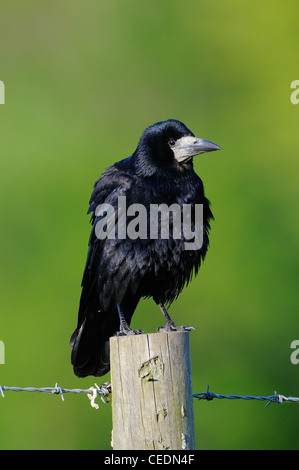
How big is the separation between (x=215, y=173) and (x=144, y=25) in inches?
180

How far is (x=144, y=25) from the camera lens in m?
16.0

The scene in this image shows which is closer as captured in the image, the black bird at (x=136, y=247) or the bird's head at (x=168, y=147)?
the black bird at (x=136, y=247)

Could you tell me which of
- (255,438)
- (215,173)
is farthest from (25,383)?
(215,173)

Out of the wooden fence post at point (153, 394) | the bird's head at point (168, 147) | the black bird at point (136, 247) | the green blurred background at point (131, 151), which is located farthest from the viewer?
the green blurred background at point (131, 151)

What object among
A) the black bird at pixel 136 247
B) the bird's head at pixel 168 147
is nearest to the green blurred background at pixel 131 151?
the black bird at pixel 136 247

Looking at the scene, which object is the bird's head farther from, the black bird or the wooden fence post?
the wooden fence post

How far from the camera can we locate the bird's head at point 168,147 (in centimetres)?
594

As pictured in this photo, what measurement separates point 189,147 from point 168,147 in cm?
16

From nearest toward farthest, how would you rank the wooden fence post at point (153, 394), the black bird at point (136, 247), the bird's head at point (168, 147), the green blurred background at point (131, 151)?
the wooden fence post at point (153, 394) → the black bird at point (136, 247) → the bird's head at point (168, 147) → the green blurred background at point (131, 151)

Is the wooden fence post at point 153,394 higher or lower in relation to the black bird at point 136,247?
lower

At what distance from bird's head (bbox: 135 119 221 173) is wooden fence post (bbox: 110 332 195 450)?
219 cm

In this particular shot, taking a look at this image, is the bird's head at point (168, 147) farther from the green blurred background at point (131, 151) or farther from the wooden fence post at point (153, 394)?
the green blurred background at point (131, 151)

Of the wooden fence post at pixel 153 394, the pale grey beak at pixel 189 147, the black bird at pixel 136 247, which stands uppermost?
the pale grey beak at pixel 189 147

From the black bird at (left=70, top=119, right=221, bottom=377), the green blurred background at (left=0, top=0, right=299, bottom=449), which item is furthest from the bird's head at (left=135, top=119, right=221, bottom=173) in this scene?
the green blurred background at (left=0, top=0, right=299, bottom=449)
